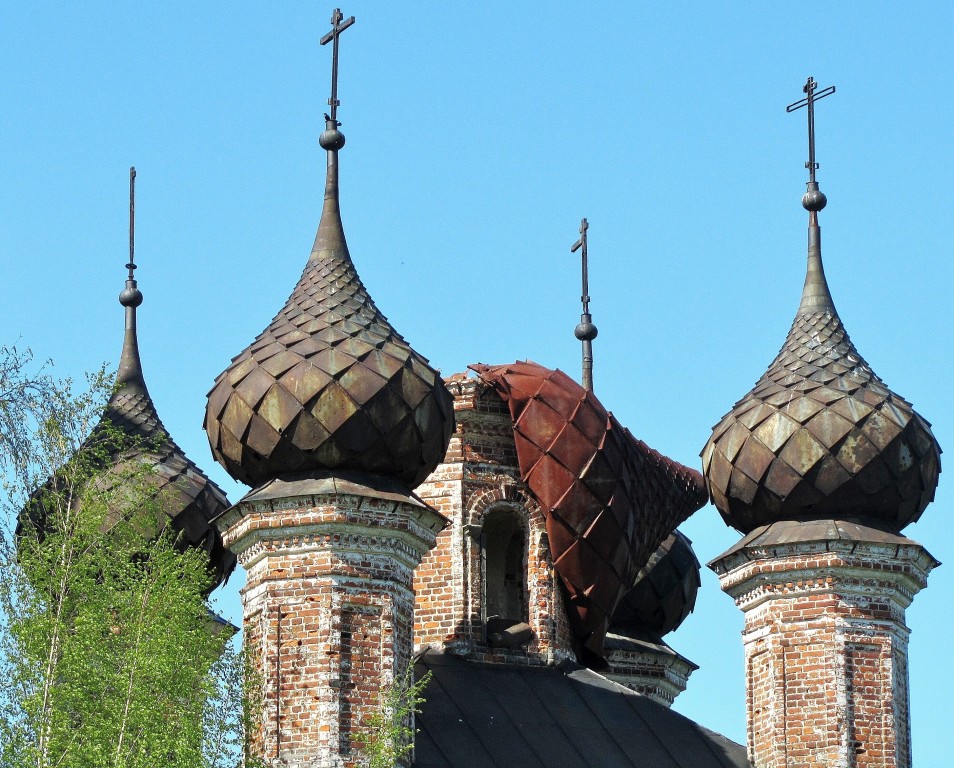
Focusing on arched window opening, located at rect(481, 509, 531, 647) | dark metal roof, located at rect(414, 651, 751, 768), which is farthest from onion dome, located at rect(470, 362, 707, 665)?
dark metal roof, located at rect(414, 651, 751, 768)

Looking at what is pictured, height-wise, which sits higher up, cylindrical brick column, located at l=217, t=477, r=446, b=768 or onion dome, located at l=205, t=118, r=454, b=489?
onion dome, located at l=205, t=118, r=454, b=489

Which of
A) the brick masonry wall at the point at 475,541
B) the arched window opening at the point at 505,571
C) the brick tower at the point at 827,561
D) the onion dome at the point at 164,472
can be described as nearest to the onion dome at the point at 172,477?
the onion dome at the point at 164,472

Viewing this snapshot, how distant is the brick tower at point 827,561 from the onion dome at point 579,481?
1099 millimetres

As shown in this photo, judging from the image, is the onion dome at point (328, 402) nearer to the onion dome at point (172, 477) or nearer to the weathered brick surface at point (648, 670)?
the onion dome at point (172, 477)

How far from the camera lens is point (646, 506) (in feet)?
85.7

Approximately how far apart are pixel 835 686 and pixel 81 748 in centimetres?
650

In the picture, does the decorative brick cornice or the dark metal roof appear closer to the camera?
the dark metal roof

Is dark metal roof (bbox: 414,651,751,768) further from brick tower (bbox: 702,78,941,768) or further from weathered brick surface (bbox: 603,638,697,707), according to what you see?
weathered brick surface (bbox: 603,638,697,707)

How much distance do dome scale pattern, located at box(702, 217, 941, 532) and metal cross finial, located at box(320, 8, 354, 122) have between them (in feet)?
13.4

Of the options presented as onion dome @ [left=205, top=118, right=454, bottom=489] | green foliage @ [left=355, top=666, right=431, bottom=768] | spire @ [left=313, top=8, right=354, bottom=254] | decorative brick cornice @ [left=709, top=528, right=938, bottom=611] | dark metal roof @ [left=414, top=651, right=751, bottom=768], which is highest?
spire @ [left=313, top=8, right=354, bottom=254]

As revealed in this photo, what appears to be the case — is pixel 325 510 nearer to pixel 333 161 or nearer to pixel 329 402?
pixel 329 402

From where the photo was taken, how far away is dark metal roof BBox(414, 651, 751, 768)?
77.5 ft

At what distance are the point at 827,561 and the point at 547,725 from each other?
2583mm

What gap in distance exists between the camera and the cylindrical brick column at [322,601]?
21984 mm
